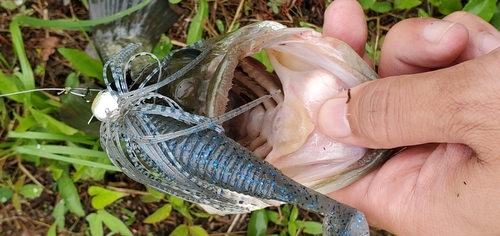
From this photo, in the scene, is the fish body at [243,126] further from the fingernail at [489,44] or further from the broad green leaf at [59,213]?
the broad green leaf at [59,213]

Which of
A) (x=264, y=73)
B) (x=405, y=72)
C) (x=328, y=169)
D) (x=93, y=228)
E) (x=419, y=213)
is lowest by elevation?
(x=93, y=228)

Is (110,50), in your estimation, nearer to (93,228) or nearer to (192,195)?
(93,228)

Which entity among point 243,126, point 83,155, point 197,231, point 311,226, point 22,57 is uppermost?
point 22,57

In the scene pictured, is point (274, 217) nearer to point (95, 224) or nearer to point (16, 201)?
point (95, 224)

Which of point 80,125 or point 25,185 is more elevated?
point 80,125

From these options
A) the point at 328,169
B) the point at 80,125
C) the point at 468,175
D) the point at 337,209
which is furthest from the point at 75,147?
the point at 468,175

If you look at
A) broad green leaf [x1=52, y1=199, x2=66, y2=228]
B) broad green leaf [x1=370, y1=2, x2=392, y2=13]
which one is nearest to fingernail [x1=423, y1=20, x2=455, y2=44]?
broad green leaf [x1=370, y1=2, x2=392, y2=13]

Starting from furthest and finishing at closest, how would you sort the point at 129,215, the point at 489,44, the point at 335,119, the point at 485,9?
1. the point at 129,215
2. the point at 485,9
3. the point at 489,44
4. the point at 335,119

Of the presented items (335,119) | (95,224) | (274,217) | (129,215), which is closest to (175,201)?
(129,215)
